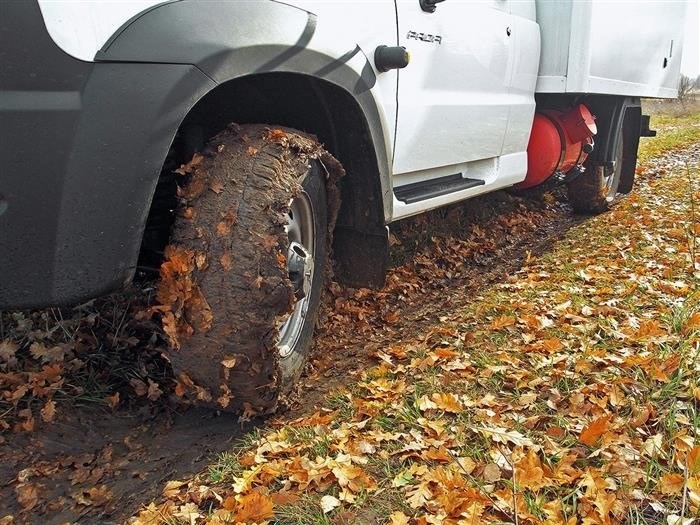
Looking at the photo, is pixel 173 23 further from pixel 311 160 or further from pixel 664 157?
pixel 664 157

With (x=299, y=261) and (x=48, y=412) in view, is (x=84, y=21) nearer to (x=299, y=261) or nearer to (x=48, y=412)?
(x=299, y=261)

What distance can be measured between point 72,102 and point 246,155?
0.64 meters

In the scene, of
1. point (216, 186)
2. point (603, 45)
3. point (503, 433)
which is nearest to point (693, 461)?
point (503, 433)

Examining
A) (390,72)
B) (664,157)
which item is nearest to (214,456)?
(390,72)

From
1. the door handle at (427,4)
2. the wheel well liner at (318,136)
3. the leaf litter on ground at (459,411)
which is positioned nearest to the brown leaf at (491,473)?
the leaf litter on ground at (459,411)

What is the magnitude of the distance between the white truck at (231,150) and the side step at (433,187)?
0.6 inches

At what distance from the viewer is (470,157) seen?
12.1 ft

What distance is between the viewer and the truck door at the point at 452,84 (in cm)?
291

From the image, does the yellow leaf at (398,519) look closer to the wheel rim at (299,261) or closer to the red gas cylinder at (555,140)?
the wheel rim at (299,261)

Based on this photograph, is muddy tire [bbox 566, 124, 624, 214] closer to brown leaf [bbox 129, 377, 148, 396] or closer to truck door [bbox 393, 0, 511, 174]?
truck door [bbox 393, 0, 511, 174]

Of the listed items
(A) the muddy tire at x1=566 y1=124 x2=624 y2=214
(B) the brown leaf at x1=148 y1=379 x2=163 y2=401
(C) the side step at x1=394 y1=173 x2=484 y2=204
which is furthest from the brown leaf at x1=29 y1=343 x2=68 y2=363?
(A) the muddy tire at x1=566 y1=124 x2=624 y2=214

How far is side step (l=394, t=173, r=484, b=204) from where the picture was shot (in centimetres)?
314

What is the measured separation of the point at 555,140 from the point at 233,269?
12.0ft

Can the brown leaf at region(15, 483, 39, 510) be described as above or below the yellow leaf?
below
